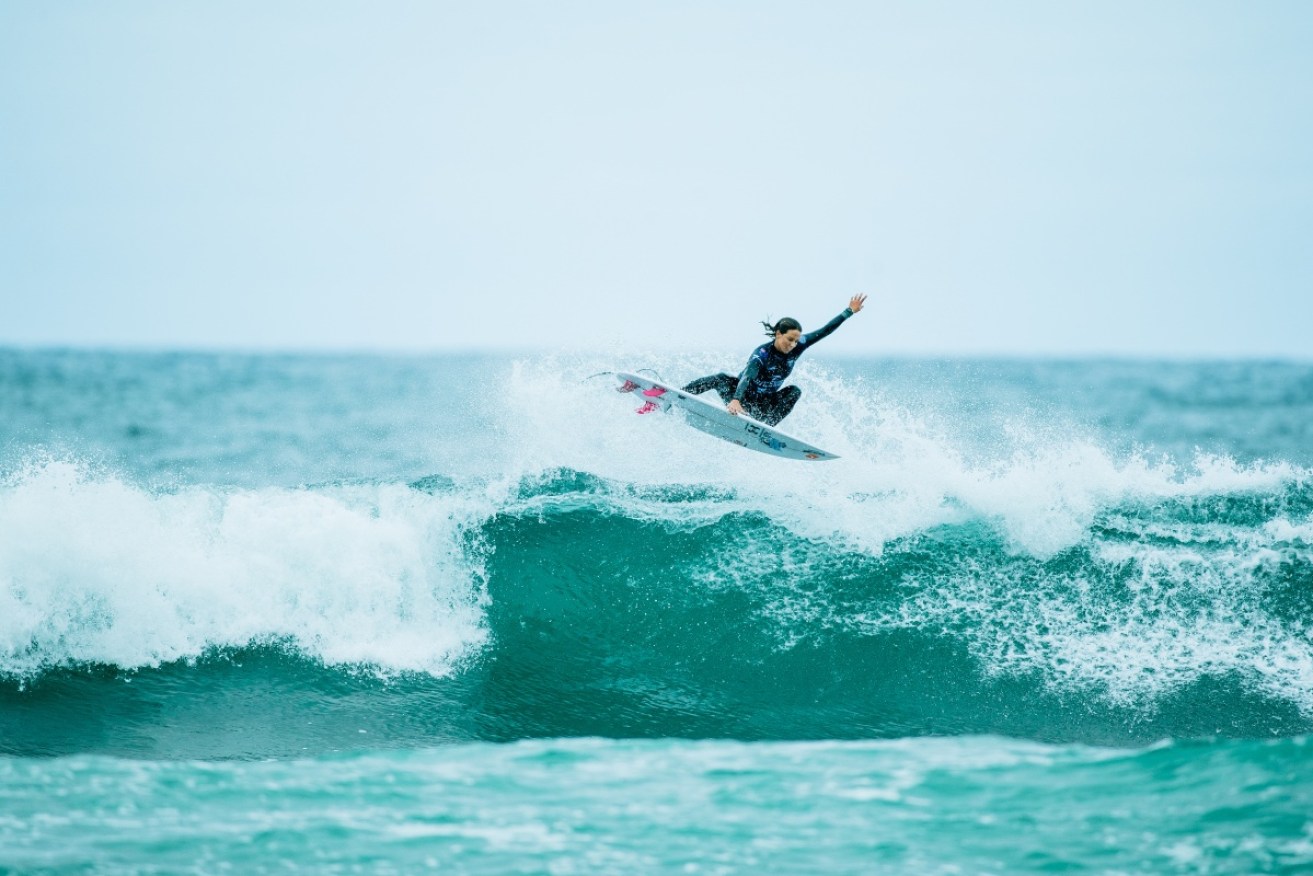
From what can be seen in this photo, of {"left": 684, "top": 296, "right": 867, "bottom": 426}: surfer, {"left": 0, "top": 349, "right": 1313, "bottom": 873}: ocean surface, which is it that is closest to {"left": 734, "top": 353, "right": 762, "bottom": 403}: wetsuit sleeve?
{"left": 684, "top": 296, "right": 867, "bottom": 426}: surfer

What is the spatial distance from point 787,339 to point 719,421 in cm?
115

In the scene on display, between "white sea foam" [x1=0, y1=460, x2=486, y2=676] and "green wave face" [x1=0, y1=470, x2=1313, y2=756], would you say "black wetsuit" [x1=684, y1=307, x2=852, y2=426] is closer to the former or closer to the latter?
"green wave face" [x1=0, y1=470, x2=1313, y2=756]

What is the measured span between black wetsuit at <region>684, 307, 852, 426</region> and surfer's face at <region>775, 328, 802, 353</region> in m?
0.03

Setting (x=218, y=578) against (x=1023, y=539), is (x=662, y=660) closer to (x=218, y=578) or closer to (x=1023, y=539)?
(x=1023, y=539)

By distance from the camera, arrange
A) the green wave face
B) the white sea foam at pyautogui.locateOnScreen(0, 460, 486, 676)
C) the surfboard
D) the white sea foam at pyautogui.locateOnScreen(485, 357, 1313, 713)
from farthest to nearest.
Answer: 1. the surfboard
2. the white sea foam at pyautogui.locateOnScreen(0, 460, 486, 676)
3. the white sea foam at pyautogui.locateOnScreen(485, 357, 1313, 713)
4. the green wave face

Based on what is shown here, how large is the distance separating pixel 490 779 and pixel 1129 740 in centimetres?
Result: 442

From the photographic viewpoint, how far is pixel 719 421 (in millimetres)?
10938

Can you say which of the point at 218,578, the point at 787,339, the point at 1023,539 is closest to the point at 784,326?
the point at 787,339

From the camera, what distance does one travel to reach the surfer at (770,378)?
33.4 ft

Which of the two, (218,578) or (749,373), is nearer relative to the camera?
(218,578)

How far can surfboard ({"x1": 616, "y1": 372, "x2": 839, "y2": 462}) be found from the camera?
10758mm

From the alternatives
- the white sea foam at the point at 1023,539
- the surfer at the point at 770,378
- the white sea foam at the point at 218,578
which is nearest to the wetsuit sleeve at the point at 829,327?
the surfer at the point at 770,378

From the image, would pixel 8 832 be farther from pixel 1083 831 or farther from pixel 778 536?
pixel 778 536

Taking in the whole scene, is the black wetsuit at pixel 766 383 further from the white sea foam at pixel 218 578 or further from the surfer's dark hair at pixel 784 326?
the white sea foam at pixel 218 578
